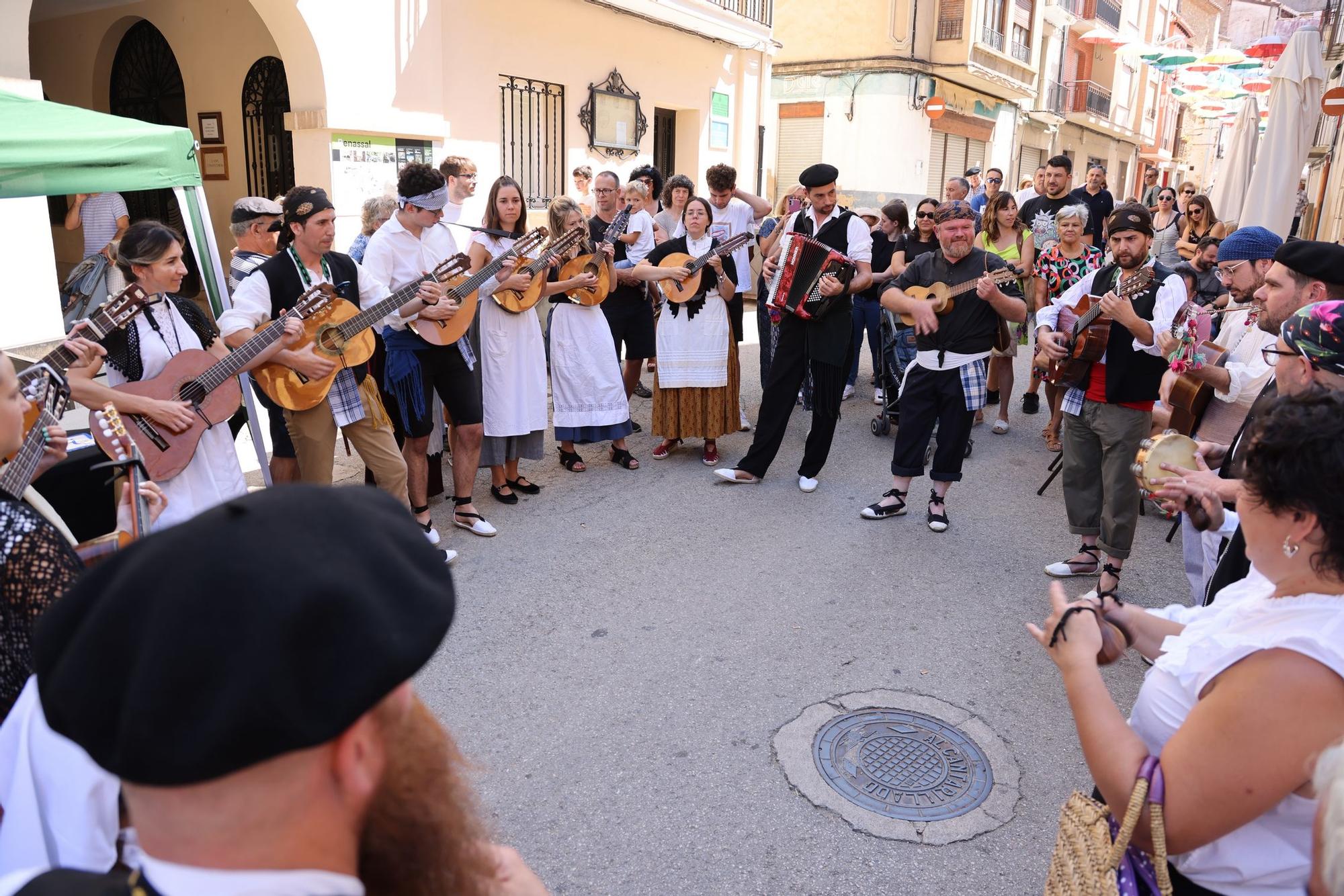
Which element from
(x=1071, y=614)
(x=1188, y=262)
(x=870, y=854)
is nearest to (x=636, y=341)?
(x=1188, y=262)

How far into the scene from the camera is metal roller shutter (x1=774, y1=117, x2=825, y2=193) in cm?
2278

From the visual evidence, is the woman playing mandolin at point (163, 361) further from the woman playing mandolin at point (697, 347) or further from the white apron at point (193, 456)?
the woman playing mandolin at point (697, 347)

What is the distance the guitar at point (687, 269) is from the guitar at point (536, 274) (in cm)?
82

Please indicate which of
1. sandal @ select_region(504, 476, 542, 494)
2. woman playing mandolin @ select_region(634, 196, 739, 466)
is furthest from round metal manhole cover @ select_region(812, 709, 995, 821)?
woman playing mandolin @ select_region(634, 196, 739, 466)

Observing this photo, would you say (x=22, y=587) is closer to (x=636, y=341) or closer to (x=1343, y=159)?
(x=636, y=341)

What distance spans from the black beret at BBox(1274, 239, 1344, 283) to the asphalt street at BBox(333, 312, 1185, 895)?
180cm

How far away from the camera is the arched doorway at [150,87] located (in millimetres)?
11469

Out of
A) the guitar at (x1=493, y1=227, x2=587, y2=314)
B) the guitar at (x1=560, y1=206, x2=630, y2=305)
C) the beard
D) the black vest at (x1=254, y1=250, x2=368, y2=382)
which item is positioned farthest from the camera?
the guitar at (x1=560, y1=206, x2=630, y2=305)

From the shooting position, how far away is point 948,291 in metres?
5.52

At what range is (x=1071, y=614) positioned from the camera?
1.82m

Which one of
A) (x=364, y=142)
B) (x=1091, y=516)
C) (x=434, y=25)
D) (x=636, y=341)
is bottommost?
(x=1091, y=516)

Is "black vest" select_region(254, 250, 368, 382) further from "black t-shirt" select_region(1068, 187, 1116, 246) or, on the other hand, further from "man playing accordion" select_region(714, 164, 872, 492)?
"black t-shirt" select_region(1068, 187, 1116, 246)

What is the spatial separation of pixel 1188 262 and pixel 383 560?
27.4 feet

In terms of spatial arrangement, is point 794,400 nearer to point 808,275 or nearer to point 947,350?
point 808,275
